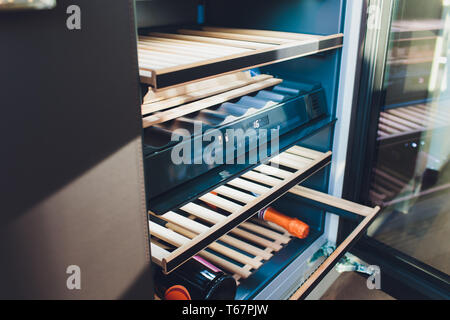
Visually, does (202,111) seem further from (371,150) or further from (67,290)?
(371,150)

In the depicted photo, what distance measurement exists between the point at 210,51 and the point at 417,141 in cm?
164

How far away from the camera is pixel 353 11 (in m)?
1.63

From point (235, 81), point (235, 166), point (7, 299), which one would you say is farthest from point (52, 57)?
point (235, 81)

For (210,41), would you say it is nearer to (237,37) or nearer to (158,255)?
(237,37)

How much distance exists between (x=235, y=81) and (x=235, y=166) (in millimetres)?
459

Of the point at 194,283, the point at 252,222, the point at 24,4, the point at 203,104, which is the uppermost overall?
the point at 24,4

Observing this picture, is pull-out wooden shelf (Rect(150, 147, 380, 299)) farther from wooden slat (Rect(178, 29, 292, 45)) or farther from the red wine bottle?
wooden slat (Rect(178, 29, 292, 45))

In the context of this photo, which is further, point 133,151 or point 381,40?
point 381,40

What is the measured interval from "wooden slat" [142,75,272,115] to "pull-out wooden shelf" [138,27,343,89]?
0.16 metres

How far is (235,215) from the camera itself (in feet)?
4.30

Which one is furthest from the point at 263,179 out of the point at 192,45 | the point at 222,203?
the point at 192,45

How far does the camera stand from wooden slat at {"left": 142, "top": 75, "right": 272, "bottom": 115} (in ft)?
4.16

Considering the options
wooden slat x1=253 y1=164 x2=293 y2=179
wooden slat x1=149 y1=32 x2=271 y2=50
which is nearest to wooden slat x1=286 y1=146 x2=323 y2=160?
wooden slat x1=253 y1=164 x2=293 y2=179

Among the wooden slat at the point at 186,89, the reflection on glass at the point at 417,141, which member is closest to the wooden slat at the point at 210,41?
the wooden slat at the point at 186,89
